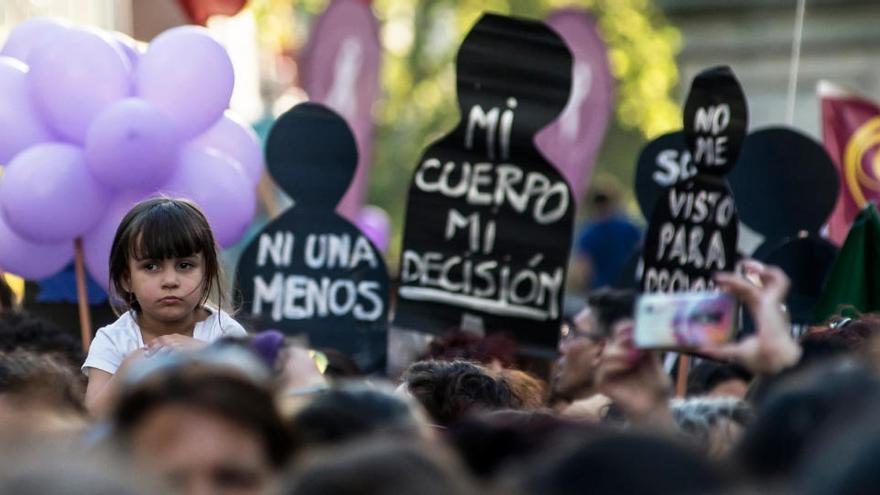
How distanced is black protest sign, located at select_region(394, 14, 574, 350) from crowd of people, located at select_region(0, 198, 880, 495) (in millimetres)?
2529

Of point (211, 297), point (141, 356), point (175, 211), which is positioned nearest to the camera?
point (141, 356)

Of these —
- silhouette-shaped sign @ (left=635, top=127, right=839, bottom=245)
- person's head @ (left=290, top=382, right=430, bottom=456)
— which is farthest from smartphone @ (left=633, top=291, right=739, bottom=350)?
silhouette-shaped sign @ (left=635, top=127, right=839, bottom=245)

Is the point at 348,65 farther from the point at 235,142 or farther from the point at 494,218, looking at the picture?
the point at 235,142

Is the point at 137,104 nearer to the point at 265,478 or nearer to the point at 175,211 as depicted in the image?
the point at 175,211

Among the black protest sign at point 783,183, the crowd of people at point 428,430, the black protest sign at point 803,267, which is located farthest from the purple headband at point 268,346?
the black protest sign at point 783,183

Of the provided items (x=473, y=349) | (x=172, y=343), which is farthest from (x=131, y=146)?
(x=172, y=343)

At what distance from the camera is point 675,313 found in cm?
320

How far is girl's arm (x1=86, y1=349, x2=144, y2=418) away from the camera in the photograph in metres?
4.15

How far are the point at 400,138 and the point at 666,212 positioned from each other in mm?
17069

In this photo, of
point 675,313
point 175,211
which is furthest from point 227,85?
point 675,313

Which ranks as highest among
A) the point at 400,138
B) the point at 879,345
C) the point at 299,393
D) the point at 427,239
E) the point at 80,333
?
the point at 879,345

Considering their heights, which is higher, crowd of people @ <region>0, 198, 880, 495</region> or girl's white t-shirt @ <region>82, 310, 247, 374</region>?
crowd of people @ <region>0, 198, 880, 495</region>

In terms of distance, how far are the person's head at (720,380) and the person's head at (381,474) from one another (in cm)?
360

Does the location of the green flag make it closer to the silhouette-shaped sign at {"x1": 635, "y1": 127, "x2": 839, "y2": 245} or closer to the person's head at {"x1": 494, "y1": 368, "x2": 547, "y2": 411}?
the silhouette-shaped sign at {"x1": 635, "y1": 127, "x2": 839, "y2": 245}
